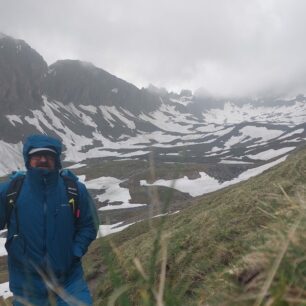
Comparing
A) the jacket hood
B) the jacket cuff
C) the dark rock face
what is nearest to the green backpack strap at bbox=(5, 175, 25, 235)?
the jacket hood

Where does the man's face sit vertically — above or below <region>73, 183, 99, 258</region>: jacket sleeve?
above

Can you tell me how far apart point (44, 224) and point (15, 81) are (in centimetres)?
19227

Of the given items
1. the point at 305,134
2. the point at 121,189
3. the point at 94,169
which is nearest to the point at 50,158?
the point at 121,189

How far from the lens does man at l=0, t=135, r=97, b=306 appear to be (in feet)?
19.0

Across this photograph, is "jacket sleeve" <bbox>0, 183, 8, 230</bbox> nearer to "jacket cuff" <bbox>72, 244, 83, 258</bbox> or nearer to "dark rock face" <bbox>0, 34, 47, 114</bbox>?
"jacket cuff" <bbox>72, 244, 83, 258</bbox>

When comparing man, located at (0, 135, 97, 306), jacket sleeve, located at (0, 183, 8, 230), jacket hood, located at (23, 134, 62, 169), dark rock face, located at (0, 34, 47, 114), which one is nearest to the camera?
man, located at (0, 135, 97, 306)

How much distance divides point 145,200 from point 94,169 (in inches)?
1462

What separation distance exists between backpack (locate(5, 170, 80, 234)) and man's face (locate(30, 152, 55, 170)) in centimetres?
23

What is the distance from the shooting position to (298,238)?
2.35 meters

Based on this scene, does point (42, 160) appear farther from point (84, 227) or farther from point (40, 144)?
point (84, 227)

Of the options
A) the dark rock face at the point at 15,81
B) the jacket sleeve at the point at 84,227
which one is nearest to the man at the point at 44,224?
the jacket sleeve at the point at 84,227

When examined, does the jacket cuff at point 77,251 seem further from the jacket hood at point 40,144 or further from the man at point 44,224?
the jacket hood at point 40,144

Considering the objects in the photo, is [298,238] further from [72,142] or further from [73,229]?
[72,142]

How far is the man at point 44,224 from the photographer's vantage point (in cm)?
579
